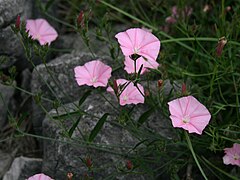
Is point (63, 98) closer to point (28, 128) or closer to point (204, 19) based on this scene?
point (28, 128)

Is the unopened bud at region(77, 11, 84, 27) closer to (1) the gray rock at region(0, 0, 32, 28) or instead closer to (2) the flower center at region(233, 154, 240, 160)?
(1) the gray rock at region(0, 0, 32, 28)

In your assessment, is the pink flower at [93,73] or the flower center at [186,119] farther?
the pink flower at [93,73]

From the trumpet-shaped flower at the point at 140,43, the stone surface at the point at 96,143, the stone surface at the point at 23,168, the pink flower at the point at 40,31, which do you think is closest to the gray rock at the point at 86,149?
the stone surface at the point at 96,143

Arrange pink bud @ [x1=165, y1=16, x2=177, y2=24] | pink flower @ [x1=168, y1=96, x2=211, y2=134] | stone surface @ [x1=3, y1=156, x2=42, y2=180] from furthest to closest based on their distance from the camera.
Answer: pink bud @ [x1=165, y1=16, x2=177, y2=24] < stone surface @ [x1=3, y1=156, x2=42, y2=180] < pink flower @ [x1=168, y1=96, x2=211, y2=134]

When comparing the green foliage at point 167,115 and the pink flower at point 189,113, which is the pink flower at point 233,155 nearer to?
the green foliage at point 167,115

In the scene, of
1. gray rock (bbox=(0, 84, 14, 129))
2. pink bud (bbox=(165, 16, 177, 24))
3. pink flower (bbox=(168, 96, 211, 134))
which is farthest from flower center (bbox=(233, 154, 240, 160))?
gray rock (bbox=(0, 84, 14, 129))

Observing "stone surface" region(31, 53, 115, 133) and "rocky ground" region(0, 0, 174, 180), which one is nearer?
"rocky ground" region(0, 0, 174, 180)

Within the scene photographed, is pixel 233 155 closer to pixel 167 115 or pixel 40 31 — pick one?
pixel 167 115
